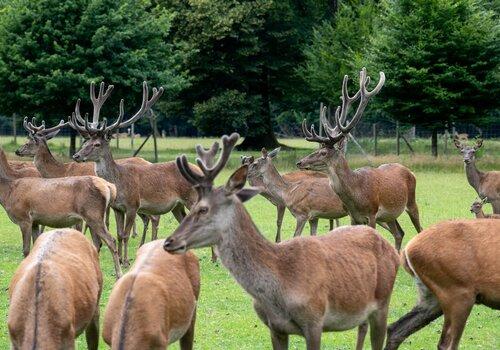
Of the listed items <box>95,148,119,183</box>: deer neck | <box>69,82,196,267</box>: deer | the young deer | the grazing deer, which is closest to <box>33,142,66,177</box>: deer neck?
<box>69,82,196,267</box>: deer

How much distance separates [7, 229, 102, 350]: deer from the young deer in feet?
24.1

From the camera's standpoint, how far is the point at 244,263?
6422 millimetres

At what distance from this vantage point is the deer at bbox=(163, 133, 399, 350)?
6309 mm

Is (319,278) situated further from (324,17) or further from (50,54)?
(324,17)

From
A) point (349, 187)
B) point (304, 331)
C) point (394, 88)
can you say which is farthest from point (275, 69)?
point (304, 331)

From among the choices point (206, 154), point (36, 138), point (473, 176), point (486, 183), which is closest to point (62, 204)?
point (36, 138)

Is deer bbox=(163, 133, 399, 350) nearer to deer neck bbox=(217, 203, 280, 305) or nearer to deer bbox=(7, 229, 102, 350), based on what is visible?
deer neck bbox=(217, 203, 280, 305)

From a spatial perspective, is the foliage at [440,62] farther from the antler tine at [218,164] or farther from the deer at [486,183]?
the antler tine at [218,164]

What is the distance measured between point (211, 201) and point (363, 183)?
669 centimetres

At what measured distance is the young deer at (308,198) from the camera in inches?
574

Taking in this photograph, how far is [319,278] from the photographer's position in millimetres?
6617

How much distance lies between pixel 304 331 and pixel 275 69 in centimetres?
3130

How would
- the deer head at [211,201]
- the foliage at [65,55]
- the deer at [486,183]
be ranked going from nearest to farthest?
the deer head at [211,201] → the deer at [486,183] → the foliage at [65,55]

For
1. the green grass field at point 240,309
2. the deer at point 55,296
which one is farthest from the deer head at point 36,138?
the deer at point 55,296
